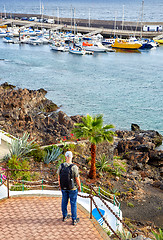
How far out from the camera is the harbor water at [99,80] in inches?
1398

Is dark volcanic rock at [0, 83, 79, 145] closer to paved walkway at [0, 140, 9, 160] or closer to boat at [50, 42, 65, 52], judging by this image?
paved walkway at [0, 140, 9, 160]

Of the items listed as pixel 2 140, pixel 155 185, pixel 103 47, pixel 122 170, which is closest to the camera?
pixel 2 140

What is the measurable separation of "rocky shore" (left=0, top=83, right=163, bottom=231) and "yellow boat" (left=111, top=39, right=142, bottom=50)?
49021 mm

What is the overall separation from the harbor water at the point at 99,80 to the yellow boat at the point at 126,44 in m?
2.10

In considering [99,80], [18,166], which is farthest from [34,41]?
[18,166]

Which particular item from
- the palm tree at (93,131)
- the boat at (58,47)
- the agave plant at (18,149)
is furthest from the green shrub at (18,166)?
the boat at (58,47)

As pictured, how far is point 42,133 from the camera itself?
73.4ft

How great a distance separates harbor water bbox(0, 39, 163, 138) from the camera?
35500 millimetres

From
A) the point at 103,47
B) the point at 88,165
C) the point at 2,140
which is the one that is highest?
the point at 103,47

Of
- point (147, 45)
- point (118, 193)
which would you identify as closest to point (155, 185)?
point (118, 193)

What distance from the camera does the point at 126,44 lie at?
77.6m

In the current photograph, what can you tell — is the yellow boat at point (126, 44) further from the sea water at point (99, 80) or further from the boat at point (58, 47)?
the boat at point (58, 47)

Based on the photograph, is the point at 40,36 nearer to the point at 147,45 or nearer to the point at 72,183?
the point at 147,45

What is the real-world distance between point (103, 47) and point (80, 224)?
70420mm
